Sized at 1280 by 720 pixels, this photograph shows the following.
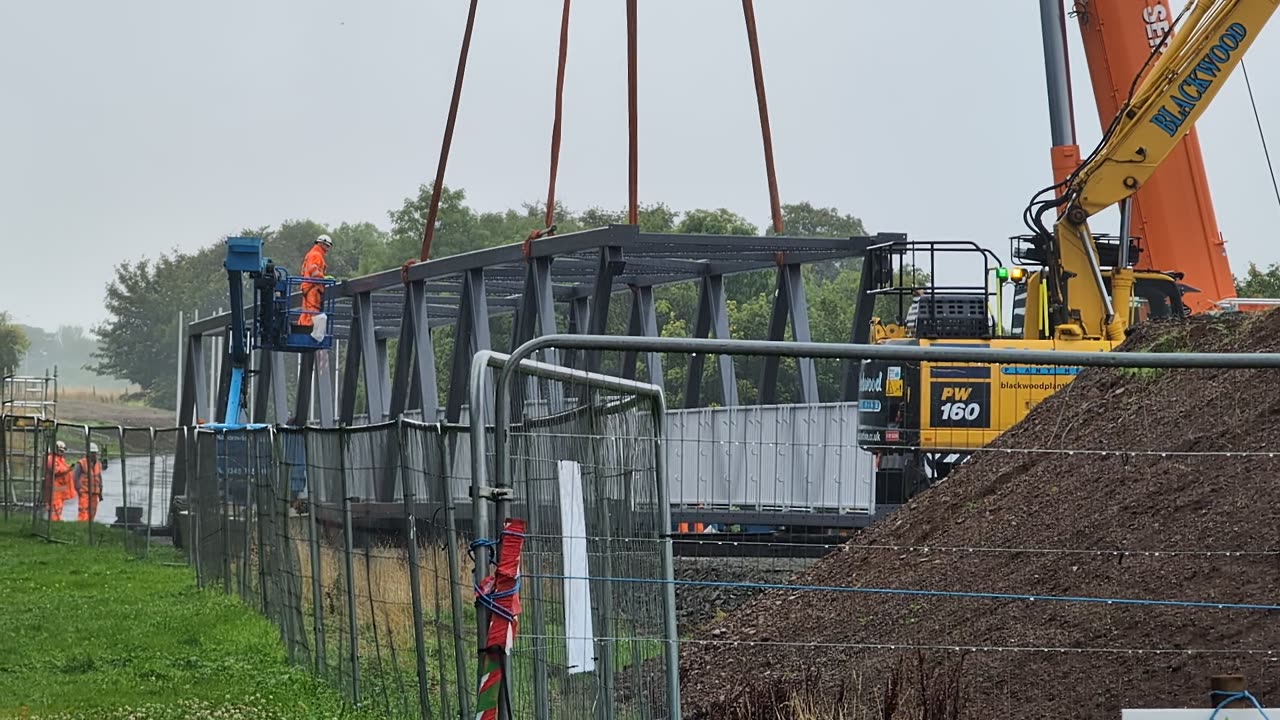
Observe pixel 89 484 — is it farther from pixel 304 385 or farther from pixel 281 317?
pixel 304 385

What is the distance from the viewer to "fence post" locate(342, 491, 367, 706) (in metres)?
10.5

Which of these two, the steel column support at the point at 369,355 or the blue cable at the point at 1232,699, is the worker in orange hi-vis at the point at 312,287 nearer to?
the steel column support at the point at 369,355

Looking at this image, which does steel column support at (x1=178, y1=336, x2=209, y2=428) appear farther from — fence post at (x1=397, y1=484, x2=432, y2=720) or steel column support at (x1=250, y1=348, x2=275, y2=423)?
fence post at (x1=397, y1=484, x2=432, y2=720)

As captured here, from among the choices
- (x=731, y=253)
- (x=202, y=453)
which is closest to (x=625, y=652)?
(x=202, y=453)

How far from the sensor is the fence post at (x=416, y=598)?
9.09 m

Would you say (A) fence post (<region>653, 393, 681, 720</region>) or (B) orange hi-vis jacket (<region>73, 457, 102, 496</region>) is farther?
(B) orange hi-vis jacket (<region>73, 457, 102, 496</region>)

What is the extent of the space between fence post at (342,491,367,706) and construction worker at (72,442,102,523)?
16.1 meters

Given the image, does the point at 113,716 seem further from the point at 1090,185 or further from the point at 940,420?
the point at 1090,185

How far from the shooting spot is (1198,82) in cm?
1944

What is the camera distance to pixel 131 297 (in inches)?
6024

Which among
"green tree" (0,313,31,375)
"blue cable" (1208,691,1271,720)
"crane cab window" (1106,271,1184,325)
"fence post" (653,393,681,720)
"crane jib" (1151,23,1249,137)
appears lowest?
"blue cable" (1208,691,1271,720)

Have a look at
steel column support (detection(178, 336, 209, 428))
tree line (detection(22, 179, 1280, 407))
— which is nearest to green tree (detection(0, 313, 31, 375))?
tree line (detection(22, 179, 1280, 407))

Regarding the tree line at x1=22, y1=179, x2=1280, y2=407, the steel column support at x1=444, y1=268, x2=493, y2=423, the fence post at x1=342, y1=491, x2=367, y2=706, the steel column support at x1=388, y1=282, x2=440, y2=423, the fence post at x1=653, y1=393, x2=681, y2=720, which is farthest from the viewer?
the tree line at x1=22, y1=179, x2=1280, y2=407

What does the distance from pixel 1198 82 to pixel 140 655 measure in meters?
12.4
